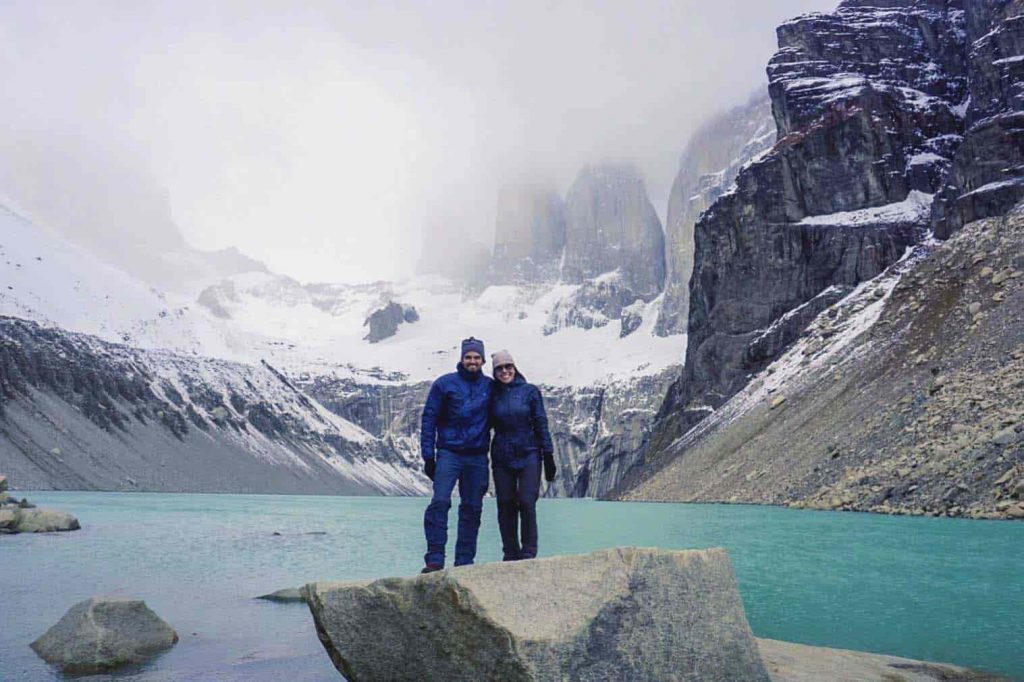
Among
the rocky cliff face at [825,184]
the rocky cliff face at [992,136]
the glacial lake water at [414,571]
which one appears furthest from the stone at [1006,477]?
the rocky cliff face at [825,184]

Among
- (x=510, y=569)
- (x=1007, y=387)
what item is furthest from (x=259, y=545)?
(x=1007, y=387)

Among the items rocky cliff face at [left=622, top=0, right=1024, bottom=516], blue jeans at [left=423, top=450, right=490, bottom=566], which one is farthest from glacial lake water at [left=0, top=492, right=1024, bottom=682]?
rocky cliff face at [left=622, top=0, right=1024, bottom=516]

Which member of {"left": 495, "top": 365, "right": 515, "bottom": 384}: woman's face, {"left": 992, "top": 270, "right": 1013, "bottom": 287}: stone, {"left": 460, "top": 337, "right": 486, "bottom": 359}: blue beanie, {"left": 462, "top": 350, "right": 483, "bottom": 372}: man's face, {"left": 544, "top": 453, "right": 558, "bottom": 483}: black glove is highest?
Result: {"left": 992, "top": 270, "right": 1013, "bottom": 287}: stone

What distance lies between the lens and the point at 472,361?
10188 millimetres

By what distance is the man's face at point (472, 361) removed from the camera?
10125 millimetres

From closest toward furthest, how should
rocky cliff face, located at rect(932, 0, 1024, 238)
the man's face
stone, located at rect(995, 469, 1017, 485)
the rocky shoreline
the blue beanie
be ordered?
1. the man's face
2. the blue beanie
3. the rocky shoreline
4. stone, located at rect(995, 469, 1017, 485)
5. rocky cliff face, located at rect(932, 0, 1024, 238)

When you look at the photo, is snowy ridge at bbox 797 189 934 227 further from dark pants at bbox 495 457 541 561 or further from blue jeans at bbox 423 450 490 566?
blue jeans at bbox 423 450 490 566

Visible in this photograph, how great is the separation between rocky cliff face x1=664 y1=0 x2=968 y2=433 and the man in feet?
300

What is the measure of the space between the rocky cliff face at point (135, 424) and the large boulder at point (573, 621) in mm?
116334

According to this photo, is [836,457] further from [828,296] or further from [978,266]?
[828,296]

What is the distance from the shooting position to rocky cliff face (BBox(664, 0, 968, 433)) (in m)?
102

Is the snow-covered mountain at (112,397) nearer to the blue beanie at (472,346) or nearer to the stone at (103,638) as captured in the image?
the stone at (103,638)

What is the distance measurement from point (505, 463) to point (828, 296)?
308 ft

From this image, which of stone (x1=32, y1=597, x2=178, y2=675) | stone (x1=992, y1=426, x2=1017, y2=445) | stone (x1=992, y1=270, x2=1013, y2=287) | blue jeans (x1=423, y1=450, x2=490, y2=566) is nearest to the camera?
stone (x1=32, y1=597, x2=178, y2=675)
